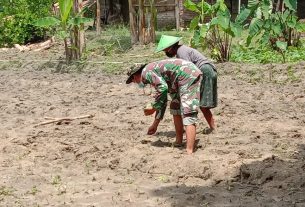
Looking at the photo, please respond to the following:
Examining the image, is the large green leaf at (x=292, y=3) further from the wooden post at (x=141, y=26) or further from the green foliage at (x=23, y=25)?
the green foliage at (x=23, y=25)

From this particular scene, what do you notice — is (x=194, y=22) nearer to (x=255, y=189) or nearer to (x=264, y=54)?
(x=264, y=54)

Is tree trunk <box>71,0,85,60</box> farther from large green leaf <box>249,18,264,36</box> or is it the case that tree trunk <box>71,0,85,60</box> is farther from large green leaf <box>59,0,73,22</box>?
large green leaf <box>249,18,264,36</box>

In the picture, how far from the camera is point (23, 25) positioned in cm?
1753

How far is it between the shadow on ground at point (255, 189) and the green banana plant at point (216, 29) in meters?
6.23

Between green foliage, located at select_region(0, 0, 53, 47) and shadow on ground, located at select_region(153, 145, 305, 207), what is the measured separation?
12.1 meters

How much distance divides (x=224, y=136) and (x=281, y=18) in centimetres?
614

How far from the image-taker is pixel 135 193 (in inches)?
225

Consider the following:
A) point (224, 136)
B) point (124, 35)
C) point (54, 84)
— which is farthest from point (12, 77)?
point (224, 136)

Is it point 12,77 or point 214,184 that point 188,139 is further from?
point 12,77

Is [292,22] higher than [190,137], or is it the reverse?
[292,22]

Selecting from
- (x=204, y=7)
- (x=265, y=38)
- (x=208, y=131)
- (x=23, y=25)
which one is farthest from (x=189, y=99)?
(x=23, y=25)

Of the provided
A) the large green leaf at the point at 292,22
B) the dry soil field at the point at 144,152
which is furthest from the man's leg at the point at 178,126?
the large green leaf at the point at 292,22

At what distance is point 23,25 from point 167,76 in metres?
11.6

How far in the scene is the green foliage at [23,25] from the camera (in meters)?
17.5
